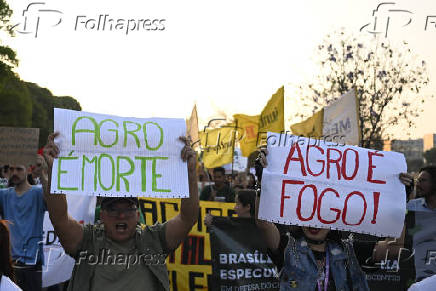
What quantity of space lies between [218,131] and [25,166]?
21.6 ft

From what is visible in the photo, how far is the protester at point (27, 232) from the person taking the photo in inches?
269

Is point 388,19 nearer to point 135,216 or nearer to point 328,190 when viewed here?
point 328,190

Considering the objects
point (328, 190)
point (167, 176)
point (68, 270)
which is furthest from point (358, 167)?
point (68, 270)

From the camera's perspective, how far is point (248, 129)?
14.0 metres

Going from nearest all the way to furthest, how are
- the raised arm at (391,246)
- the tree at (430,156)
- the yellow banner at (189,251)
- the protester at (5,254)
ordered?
the protester at (5,254) < the raised arm at (391,246) < the yellow banner at (189,251) < the tree at (430,156)

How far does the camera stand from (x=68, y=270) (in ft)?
23.8

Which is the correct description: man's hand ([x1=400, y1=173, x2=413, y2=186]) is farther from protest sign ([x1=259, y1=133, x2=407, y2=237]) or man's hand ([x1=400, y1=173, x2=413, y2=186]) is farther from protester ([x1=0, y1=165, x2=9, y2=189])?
protester ([x1=0, y1=165, x2=9, y2=189])

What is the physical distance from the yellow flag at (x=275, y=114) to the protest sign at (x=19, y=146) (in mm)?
4361

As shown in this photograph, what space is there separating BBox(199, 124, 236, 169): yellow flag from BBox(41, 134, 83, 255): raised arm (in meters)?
8.81

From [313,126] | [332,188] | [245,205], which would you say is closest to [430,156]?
[313,126]

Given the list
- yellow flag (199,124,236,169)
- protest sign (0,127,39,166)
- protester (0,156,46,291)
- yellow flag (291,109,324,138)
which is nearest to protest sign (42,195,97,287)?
protester (0,156,46,291)

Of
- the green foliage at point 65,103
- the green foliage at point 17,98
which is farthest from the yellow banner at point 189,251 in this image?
the green foliage at point 17,98

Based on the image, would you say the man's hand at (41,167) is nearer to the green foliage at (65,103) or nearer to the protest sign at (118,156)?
the protest sign at (118,156)

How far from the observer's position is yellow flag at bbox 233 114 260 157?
45.8 ft
